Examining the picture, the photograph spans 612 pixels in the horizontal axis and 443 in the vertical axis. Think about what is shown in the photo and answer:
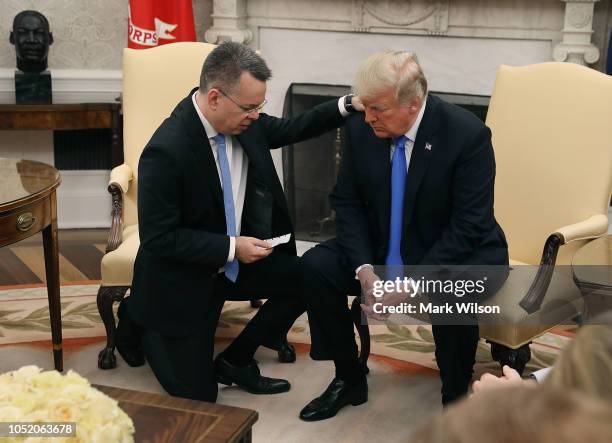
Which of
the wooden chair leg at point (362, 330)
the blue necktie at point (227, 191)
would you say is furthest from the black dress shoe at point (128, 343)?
the wooden chair leg at point (362, 330)

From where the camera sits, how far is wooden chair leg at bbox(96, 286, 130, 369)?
3.36 meters

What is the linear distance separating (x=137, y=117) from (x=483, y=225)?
1569 millimetres

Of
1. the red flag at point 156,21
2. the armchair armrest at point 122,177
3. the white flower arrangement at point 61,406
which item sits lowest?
the white flower arrangement at point 61,406

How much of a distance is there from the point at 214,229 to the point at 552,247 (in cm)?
114

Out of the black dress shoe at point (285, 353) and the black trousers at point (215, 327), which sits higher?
the black trousers at point (215, 327)

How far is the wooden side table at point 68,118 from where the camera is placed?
4.70 meters

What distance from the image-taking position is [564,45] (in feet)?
14.3

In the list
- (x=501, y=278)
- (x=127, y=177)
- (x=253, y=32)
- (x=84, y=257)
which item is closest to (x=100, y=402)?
(x=501, y=278)

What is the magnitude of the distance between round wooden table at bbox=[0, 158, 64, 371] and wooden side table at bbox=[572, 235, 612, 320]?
1724 millimetres

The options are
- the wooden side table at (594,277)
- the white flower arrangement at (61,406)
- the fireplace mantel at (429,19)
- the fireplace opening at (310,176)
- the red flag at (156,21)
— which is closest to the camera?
the white flower arrangement at (61,406)

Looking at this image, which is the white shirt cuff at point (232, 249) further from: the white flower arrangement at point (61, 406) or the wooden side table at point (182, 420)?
the white flower arrangement at point (61, 406)

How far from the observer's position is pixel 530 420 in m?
0.67

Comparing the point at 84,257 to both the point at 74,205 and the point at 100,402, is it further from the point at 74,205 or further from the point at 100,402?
the point at 100,402

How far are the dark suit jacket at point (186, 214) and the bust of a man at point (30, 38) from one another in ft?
6.58
